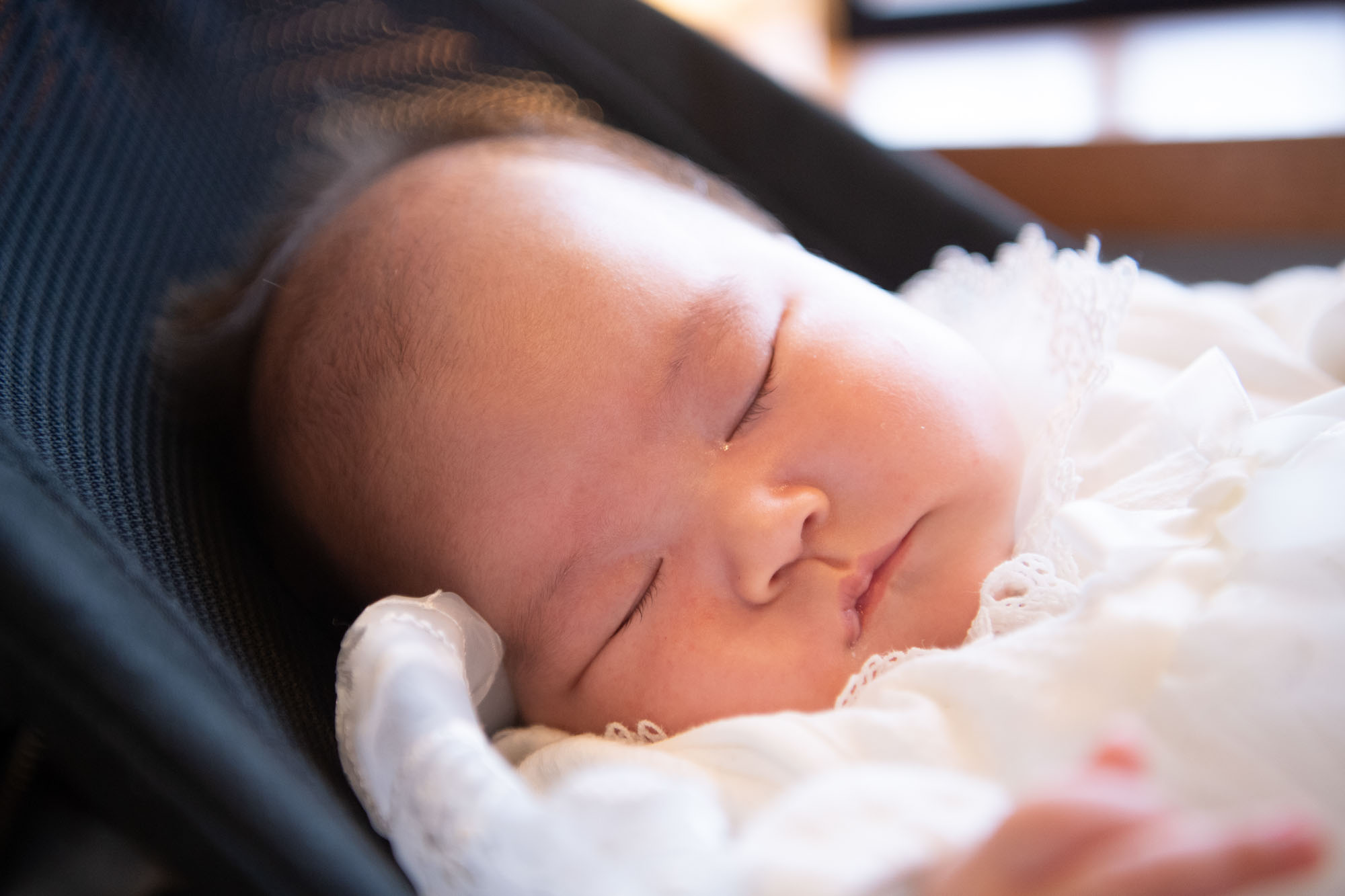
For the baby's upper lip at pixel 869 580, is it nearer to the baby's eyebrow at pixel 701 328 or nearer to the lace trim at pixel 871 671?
the lace trim at pixel 871 671

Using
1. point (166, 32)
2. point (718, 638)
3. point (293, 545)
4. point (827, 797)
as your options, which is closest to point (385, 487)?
point (293, 545)

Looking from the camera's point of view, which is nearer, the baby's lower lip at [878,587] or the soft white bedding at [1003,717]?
the soft white bedding at [1003,717]

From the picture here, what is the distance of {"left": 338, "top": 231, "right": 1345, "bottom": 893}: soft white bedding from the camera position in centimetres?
37

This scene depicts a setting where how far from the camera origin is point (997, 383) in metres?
0.69

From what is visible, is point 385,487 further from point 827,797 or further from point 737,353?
point 827,797

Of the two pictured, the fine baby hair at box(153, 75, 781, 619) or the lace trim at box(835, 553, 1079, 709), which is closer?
the lace trim at box(835, 553, 1079, 709)

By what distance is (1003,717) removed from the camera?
47 centimetres

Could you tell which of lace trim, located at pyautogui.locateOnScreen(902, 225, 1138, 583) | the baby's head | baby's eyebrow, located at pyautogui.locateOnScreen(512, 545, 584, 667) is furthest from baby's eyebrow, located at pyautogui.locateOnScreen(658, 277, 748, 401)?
lace trim, located at pyautogui.locateOnScreen(902, 225, 1138, 583)

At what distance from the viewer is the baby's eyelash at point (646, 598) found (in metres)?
0.59

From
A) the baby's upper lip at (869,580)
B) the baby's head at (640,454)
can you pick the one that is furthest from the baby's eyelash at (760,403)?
the baby's upper lip at (869,580)

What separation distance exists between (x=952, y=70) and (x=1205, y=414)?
50.9 inches

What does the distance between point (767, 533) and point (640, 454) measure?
0.29 ft

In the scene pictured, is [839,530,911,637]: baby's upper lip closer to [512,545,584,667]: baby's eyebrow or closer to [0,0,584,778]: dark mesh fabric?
[512,545,584,667]: baby's eyebrow

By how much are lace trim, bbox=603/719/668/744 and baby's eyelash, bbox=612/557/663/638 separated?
0.06 m
